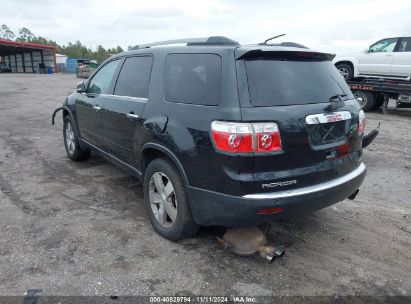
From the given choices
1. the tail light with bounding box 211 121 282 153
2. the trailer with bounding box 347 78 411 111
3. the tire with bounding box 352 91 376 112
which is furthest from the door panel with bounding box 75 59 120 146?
the tire with bounding box 352 91 376 112

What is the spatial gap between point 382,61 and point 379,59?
12cm

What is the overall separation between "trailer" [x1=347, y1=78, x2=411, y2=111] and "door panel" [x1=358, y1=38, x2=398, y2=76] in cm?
35

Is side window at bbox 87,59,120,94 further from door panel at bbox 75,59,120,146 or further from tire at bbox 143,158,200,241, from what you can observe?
tire at bbox 143,158,200,241

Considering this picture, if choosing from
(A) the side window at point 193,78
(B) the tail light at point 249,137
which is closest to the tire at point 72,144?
(A) the side window at point 193,78

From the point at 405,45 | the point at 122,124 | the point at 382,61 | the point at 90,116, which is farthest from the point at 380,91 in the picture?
the point at 122,124

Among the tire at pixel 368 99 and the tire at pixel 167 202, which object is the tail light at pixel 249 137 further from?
the tire at pixel 368 99

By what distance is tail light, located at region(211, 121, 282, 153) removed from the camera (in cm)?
266

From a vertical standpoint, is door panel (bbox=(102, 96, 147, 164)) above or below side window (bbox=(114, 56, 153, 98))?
below

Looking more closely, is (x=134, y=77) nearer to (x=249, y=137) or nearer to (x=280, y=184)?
(x=249, y=137)

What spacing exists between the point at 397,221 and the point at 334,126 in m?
1.76

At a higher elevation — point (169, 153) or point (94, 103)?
point (94, 103)

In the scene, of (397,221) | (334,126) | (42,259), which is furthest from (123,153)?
(397,221)

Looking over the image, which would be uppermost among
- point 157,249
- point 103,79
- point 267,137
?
point 103,79

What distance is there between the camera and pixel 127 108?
3922mm
